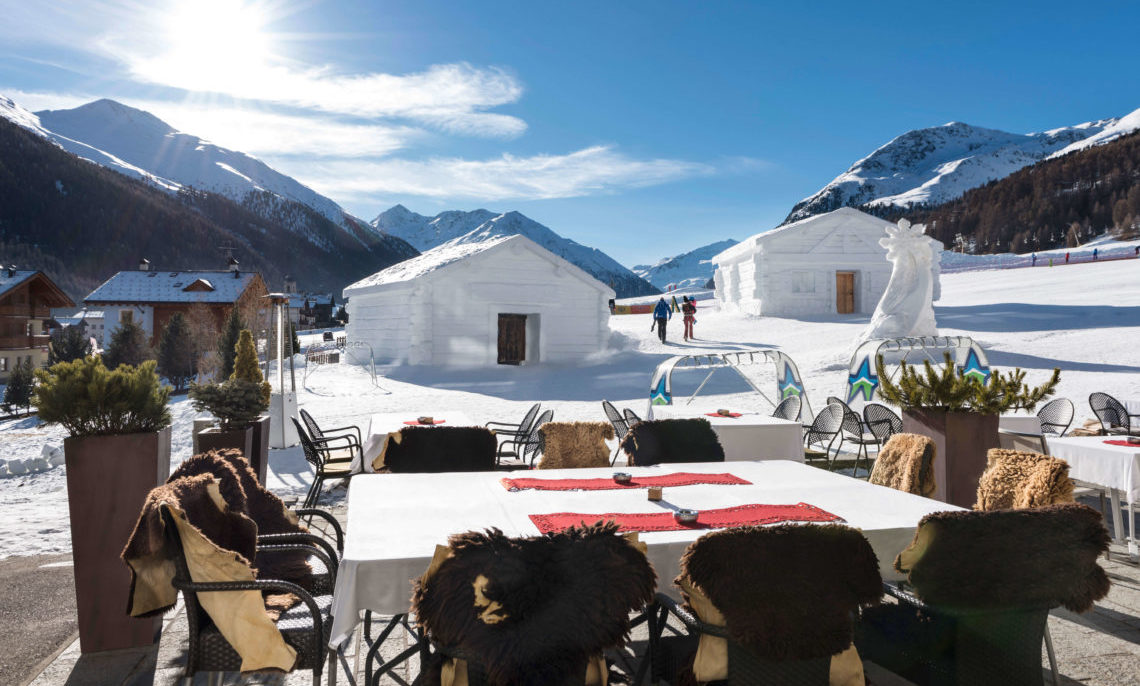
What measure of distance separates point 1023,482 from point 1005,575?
1253 millimetres

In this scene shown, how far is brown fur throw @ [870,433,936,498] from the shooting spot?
13.6 feet

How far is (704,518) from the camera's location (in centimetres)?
300

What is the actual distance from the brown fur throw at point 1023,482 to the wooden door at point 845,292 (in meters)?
24.6

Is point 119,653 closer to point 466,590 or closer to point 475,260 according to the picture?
point 466,590

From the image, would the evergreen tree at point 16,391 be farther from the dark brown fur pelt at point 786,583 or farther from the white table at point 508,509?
the dark brown fur pelt at point 786,583

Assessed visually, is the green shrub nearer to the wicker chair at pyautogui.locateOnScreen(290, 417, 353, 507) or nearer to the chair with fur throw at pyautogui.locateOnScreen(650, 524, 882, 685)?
the wicker chair at pyautogui.locateOnScreen(290, 417, 353, 507)

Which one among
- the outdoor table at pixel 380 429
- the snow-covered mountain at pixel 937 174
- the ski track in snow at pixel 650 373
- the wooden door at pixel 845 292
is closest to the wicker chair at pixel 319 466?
the outdoor table at pixel 380 429

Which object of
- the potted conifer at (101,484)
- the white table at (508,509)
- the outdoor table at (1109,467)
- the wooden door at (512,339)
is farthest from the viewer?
the wooden door at (512,339)

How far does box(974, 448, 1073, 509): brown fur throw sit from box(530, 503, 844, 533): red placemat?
0.94 m

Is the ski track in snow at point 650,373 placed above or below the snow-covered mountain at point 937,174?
below

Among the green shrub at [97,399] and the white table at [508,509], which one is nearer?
the white table at [508,509]

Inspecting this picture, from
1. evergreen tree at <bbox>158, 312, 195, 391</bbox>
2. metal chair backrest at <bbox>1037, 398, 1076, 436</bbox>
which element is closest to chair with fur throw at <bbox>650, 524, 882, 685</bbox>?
metal chair backrest at <bbox>1037, 398, 1076, 436</bbox>

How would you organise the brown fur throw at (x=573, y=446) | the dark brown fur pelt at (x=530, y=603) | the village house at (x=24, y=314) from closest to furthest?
the dark brown fur pelt at (x=530, y=603) < the brown fur throw at (x=573, y=446) < the village house at (x=24, y=314)

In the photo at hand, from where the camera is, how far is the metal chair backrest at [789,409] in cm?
860
